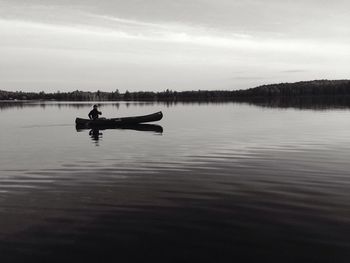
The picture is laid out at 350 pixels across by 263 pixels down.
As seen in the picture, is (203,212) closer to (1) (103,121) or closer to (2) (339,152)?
(2) (339,152)

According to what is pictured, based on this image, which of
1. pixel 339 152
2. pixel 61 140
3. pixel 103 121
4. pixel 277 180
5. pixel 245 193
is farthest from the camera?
pixel 103 121

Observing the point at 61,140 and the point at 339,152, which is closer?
the point at 339,152

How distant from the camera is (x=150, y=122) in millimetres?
56750

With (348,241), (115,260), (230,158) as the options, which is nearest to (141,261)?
(115,260)

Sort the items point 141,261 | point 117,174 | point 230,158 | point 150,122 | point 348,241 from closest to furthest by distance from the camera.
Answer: point 141,261 < point 348,241 < point 117,174 < point 230,158 < point 150,122

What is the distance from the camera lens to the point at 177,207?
1408cm

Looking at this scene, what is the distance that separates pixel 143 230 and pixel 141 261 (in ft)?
6.82

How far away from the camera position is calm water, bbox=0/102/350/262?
10352 mm

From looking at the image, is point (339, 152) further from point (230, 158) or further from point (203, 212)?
point (203, 212)

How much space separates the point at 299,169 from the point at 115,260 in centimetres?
1349

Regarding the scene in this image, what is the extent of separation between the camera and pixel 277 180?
Answer: 1819 cm

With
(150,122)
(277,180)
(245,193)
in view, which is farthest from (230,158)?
(150,122)

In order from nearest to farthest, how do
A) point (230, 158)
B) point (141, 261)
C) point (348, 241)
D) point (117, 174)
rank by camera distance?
point (141, 261) < point (348, 241) < point (117, 174) < point (230, 158)

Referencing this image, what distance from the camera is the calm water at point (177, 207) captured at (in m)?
10.4
